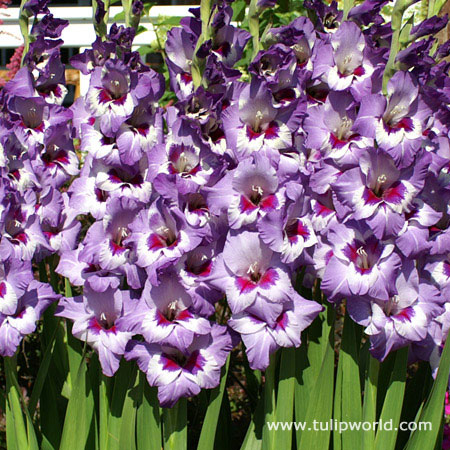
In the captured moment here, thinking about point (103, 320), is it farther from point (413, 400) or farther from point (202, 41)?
point (413, 400)

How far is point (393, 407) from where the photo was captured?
173 centimetres

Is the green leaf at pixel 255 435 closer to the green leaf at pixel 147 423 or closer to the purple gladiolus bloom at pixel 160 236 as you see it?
the green leaf at pixel 147 423

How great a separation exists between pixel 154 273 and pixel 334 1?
944 mm

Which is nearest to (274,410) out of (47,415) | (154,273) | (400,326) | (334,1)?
(400,326)

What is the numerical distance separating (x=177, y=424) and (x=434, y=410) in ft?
2.17

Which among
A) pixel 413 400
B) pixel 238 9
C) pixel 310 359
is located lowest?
pixel 413 400

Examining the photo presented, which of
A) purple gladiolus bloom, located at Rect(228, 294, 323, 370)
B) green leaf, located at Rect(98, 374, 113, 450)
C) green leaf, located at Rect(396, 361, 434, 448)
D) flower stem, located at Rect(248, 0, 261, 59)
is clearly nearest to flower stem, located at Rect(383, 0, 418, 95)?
flower stem, located at Rect(248, 0, 261, 59)

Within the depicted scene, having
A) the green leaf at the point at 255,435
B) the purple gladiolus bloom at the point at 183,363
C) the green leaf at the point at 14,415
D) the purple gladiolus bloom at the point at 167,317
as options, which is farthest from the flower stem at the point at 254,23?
the green leaf at the point at 14,415

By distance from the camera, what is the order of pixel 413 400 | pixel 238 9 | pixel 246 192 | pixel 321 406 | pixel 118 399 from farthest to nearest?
pixel 238 9, pixel 413 400, pixel 118 399, pixel 321 406, pixel 246 192

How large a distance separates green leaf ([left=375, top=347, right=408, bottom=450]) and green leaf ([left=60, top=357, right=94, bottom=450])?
2.57 feet

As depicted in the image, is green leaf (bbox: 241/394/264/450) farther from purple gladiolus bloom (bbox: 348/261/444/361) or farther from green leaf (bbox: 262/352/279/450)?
purple gladiolus bloom (bbox: 348/261/444/361)

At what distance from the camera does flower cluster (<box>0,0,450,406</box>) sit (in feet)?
5.27

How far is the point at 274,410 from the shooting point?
1.76 m

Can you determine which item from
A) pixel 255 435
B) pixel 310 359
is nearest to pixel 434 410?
pixel 310 359
